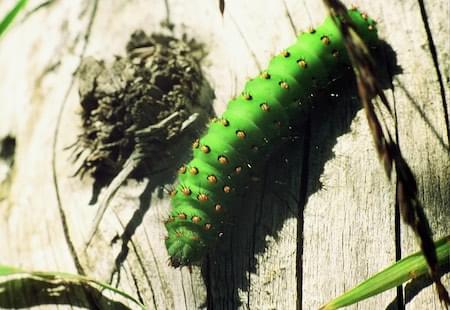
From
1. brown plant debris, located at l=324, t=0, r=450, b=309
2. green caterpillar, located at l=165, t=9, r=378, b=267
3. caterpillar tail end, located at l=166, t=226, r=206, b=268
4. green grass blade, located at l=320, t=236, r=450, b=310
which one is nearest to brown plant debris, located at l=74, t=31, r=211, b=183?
green caterpillar, located at l=165, t=9, r=378, b=267

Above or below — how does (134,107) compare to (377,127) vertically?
above

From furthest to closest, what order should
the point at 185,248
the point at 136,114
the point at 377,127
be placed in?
the point at 136,114, the point at 185,248, the point at 377,127

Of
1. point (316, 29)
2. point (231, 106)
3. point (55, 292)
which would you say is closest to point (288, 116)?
point (231, 106)

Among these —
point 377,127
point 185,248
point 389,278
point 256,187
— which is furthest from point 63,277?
point 377,127

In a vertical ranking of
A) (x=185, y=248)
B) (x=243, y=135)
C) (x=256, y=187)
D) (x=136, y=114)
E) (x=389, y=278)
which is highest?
(x=136, y=114)

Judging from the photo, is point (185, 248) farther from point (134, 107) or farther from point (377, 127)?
point (377, 127)

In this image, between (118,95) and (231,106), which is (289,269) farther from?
(118,95)
